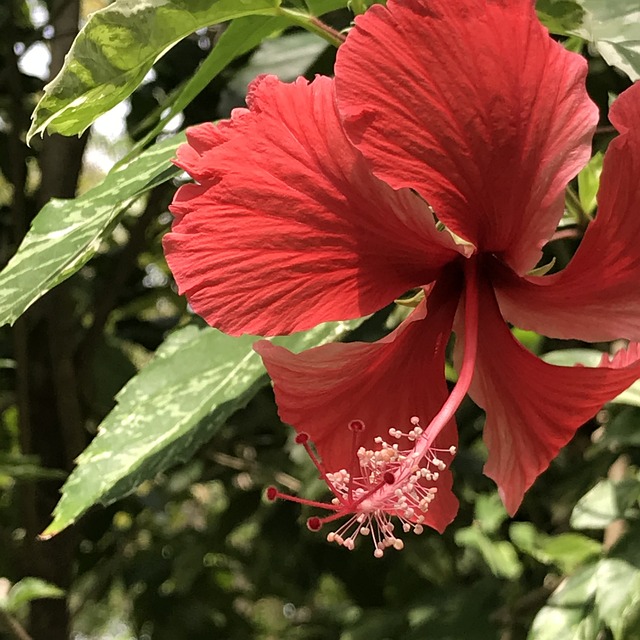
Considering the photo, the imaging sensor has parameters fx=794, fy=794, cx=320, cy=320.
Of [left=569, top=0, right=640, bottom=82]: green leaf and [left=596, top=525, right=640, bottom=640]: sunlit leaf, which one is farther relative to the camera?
[left=596, top=525, right=640, bottom=640]: sunlit leaf

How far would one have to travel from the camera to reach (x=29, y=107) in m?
1.22

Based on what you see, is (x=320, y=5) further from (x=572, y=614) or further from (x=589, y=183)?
(x=572, y=614)

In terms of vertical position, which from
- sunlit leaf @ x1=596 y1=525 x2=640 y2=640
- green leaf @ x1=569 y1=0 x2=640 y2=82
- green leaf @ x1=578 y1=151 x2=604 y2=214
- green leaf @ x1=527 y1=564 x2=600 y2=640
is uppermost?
green leaf @ x1=569 y1=0 x2=640 y2=82

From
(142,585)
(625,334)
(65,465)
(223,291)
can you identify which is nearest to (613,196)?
(625,334)

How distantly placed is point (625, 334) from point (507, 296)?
6 centimetres

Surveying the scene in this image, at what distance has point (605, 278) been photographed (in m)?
0.34

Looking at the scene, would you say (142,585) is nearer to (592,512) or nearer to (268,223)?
(592,512)

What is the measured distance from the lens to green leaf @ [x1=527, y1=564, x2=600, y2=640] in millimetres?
721

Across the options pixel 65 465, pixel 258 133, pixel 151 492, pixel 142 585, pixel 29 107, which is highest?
pixel 258 133

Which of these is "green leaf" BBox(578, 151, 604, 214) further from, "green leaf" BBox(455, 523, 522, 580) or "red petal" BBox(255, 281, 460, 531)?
"green leaf" BBox(455, 523, 522, 580)

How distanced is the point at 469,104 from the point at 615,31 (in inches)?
6.5

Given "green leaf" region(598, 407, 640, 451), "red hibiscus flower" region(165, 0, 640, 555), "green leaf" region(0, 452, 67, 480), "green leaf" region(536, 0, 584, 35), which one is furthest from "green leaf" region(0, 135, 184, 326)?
"green leaf" region(598, 407, 640, 451)

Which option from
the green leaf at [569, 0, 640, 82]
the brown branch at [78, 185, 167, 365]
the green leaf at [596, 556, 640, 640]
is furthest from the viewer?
the brown branch at [78, 185, 167, 365]

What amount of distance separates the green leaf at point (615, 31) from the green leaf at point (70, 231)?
0.23 meters
